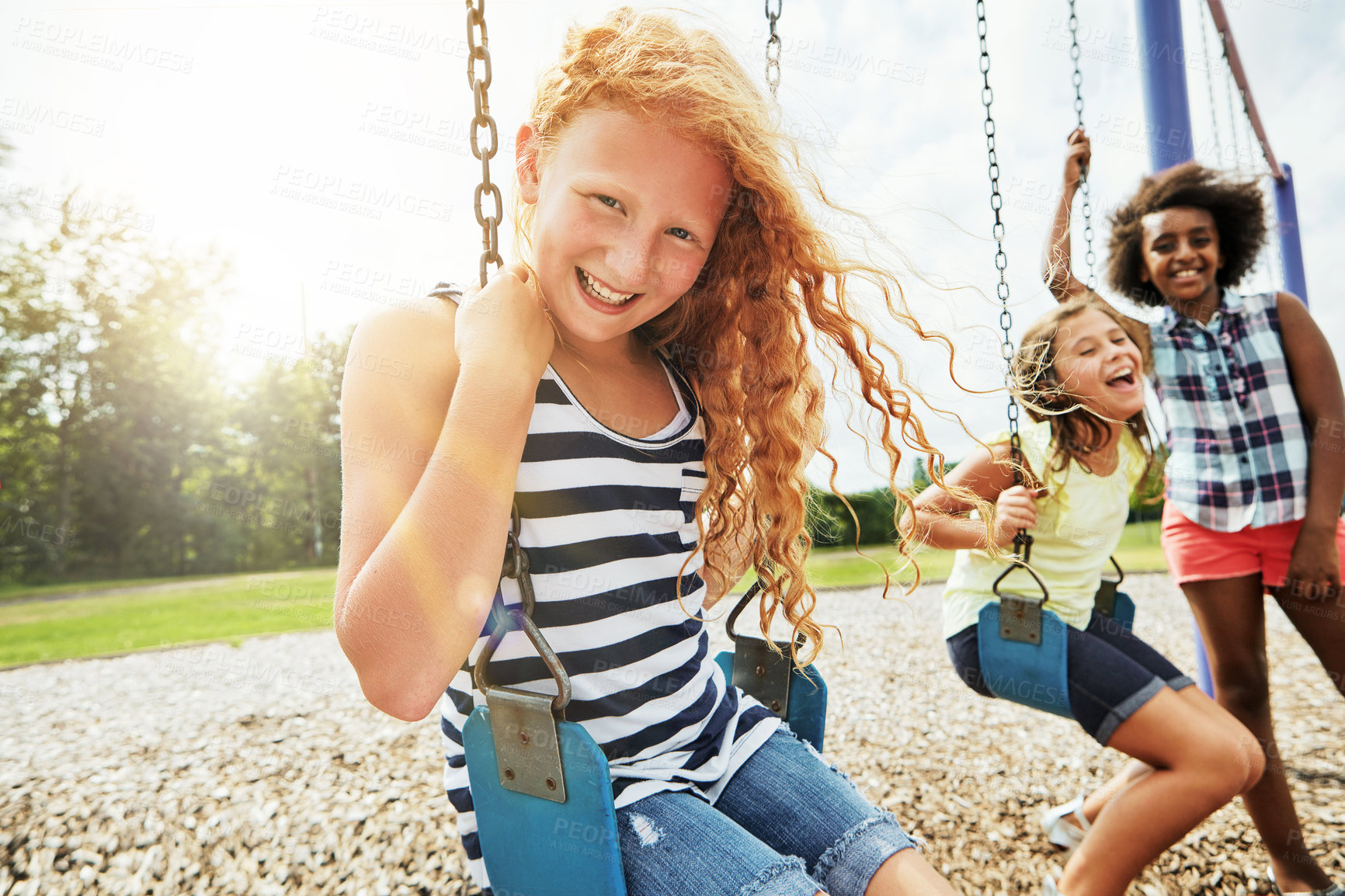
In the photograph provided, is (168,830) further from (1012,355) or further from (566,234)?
(1012,355)

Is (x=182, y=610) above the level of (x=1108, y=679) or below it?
below

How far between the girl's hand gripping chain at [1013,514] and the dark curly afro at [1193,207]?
1.50 metres

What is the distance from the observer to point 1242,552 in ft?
8.70

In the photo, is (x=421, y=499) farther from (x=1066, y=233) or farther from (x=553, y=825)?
(x=1066, y=233)

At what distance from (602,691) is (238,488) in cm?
2223

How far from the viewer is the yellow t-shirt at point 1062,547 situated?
93.8 inches

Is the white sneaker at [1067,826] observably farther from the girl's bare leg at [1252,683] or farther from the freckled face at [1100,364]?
the freckled face at [1100,364]

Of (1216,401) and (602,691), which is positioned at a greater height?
(1216,401)

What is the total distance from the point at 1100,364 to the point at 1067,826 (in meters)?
1.81

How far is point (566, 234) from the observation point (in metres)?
1.29

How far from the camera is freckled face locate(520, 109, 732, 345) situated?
1293mm

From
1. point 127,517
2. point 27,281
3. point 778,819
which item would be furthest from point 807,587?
point 127,517
